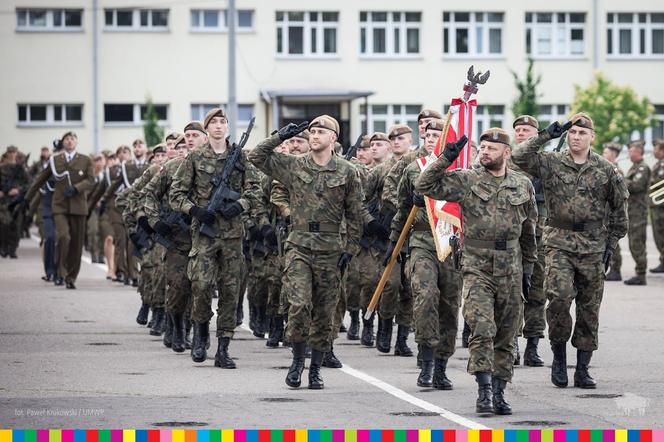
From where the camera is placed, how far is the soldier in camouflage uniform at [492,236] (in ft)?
35.5

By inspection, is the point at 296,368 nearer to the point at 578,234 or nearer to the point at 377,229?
the point at 377,229

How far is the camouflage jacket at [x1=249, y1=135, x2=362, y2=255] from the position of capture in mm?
12250

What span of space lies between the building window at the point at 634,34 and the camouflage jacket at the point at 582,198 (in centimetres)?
4715

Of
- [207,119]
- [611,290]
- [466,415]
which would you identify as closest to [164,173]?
[207,119]

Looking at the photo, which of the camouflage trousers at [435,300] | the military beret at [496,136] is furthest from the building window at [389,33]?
the military beret at [496,136]

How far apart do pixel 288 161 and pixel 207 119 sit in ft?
5.83

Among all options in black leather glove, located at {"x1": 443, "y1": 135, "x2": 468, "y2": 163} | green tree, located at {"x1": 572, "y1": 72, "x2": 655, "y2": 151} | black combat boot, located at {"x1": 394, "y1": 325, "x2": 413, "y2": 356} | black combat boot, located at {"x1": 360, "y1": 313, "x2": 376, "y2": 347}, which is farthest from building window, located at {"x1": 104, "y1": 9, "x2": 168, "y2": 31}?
black leather glove, located at {"x1": 443, "y1": 135, "x2": 468, "y2": 163}

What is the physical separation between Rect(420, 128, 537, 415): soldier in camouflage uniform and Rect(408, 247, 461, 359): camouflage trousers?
1.23 meters

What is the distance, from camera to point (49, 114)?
55688mm

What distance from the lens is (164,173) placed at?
14852 mm

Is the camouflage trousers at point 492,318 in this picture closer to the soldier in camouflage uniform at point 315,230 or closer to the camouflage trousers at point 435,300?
the camouflage trousers at point 435,300

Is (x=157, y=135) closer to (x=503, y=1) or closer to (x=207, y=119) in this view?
(x=503, y=1)

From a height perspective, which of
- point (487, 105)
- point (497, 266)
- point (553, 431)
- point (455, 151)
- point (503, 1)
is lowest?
point (553, 431)

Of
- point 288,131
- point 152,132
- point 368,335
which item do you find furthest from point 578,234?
point 152,132
